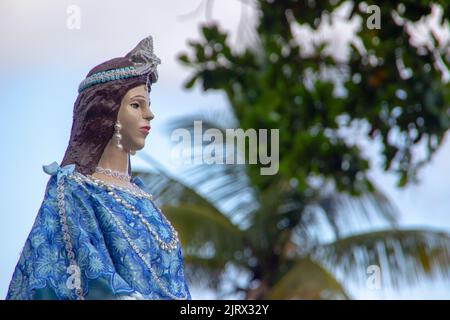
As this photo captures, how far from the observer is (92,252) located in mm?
7891

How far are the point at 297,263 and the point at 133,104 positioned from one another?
8936mm

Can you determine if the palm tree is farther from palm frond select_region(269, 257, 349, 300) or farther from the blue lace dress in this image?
the blue lace dress

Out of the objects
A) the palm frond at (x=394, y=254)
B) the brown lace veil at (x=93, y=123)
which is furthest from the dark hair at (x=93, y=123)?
the palm frond at (x=394, y=254)

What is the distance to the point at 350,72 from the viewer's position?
14078 millimetres

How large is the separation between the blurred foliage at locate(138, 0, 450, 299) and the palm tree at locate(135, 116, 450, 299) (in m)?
0.02

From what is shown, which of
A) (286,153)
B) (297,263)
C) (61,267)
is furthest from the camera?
(297,263)

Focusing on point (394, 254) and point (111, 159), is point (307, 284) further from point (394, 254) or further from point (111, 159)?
point (111, 159)

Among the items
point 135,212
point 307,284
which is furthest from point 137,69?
point 307,284

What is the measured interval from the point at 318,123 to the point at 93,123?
5.87 m

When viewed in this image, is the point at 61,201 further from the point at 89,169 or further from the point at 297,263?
the point at 297,263

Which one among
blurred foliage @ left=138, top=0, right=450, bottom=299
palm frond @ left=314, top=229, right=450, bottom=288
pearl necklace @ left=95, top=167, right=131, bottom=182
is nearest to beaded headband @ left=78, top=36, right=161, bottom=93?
pearl necklace @ left=95, top=167, right=131, bottom=182

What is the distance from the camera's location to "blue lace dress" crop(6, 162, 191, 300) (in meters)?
7.84
